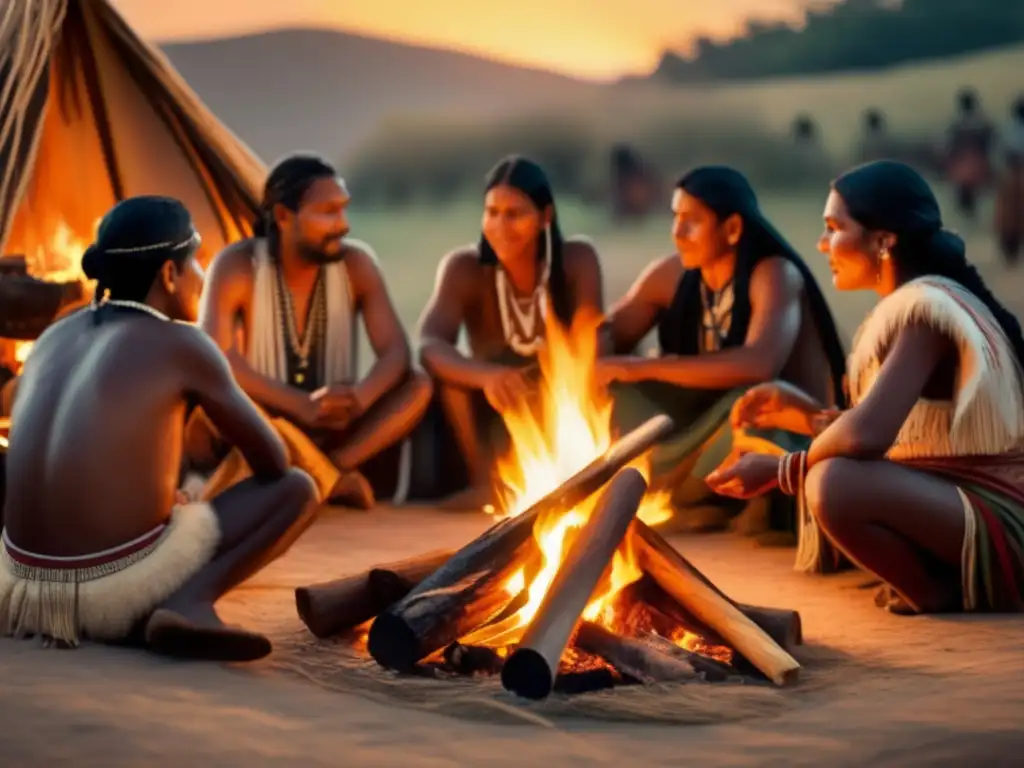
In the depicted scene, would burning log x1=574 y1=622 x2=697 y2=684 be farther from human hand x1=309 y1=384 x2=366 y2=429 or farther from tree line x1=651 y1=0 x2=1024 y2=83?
tree line x1=651 y1=0 x2=1024 y2=83

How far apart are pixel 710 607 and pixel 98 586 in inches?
58.1

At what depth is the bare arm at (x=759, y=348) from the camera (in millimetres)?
5641

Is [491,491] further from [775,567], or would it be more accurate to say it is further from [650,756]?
[650,756]

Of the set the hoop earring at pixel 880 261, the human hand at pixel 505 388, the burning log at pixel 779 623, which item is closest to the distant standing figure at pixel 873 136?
the human hand at pixel 505 388

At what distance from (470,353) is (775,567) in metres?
1.96

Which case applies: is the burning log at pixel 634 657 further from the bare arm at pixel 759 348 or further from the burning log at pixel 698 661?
the bare arm at pixel 759 348

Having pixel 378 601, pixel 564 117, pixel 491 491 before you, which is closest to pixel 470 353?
pixel 491 491

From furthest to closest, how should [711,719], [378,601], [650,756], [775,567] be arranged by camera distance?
[775,567] < [378,601] < [711,719] < [650,756]

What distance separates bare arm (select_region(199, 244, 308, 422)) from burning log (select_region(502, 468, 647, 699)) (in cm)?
251

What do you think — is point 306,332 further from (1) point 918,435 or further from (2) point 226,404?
(1) point 918,435

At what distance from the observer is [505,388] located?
19.5 ft

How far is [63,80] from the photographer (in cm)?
694

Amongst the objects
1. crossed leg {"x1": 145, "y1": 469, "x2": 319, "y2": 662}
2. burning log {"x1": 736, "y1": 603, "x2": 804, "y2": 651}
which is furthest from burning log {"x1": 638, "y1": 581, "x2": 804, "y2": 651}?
crossed leg {"x1": 145, "y1": 469, "x2": 319, "y2": 662}

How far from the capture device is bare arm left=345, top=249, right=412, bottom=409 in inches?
249
